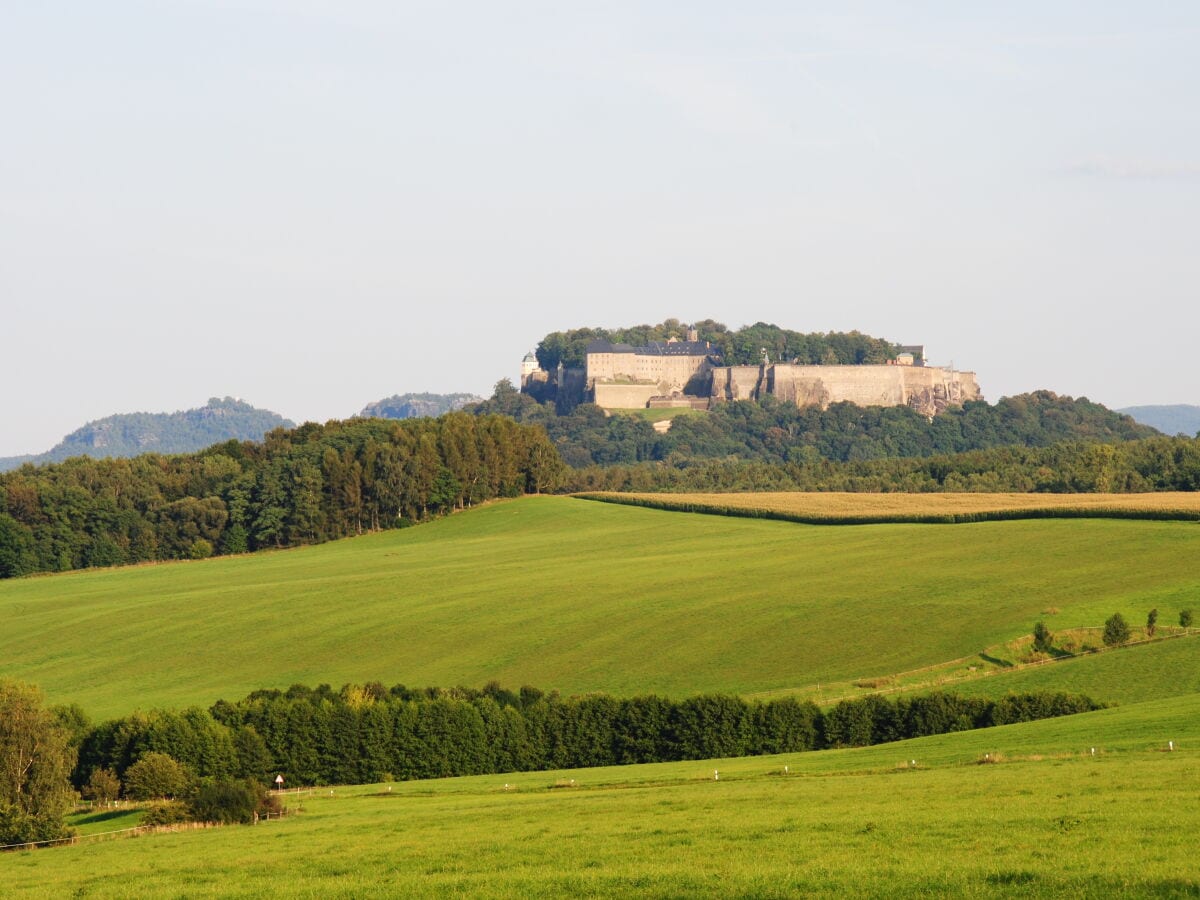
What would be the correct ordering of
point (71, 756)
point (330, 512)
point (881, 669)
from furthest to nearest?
point (330, 512) < point (881, 669) < point (71, 756)

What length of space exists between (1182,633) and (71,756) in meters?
32.6

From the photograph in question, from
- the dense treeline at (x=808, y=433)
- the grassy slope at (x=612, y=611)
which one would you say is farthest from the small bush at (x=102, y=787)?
the dense treeline at (x=808, y=433)

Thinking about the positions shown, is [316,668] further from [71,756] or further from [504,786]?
[504,786]

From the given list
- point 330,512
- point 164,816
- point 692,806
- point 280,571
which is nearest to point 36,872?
point 164,816

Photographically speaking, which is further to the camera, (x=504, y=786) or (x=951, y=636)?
(x=951, y=636)

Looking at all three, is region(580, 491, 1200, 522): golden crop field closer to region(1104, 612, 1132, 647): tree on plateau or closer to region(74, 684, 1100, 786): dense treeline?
region(1104, 612, 1132, 647): tree on plateau

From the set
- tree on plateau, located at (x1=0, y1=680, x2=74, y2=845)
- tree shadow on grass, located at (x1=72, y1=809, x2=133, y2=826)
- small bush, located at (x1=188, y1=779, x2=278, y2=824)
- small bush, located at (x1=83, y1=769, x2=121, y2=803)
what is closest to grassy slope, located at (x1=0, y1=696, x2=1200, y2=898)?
small bush, located at (x1=188, y1=779, x2=278, y2=824)

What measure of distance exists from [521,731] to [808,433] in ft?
510

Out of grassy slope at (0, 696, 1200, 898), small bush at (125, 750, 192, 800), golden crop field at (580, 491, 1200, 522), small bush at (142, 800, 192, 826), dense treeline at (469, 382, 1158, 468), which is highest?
dense treeline at (469, 382, 1158, 468)

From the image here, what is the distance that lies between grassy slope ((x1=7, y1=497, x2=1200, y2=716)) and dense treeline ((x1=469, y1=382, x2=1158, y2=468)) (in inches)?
4099

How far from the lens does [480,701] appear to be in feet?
138

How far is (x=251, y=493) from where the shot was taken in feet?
340

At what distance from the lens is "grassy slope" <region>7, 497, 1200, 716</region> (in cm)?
5106

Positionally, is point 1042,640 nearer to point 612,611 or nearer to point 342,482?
point 612,611
